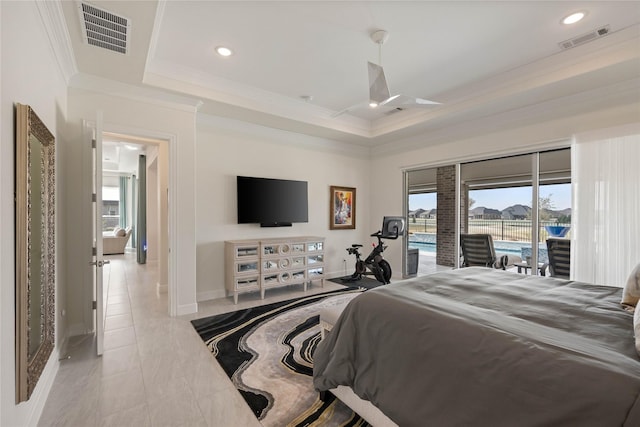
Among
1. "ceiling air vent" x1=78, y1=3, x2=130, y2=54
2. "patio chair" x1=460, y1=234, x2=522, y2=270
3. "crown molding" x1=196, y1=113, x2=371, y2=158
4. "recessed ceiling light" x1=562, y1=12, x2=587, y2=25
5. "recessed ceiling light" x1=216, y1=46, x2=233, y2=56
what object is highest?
"recessed ceiling light" x1=216, y1=46, x2=233, y2=56

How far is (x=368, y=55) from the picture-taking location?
3225 millimetres

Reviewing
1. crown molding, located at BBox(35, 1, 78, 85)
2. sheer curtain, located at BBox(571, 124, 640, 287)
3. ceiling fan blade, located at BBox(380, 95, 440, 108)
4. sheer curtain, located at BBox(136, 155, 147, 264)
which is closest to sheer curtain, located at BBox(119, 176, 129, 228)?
sheer curtain, located at BBox(136, 155, 147, 264)

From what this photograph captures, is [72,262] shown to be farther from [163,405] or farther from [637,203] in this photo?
[637,203]

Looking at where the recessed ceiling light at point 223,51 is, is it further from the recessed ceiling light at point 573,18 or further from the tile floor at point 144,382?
the recessed ceiling light at point 573,18

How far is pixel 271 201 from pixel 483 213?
3.50m

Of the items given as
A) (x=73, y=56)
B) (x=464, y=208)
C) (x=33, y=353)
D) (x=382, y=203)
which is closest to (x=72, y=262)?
(x=33, y=353)

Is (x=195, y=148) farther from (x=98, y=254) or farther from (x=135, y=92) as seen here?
(x=98, y=254)

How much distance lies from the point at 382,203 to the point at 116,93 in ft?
15.7

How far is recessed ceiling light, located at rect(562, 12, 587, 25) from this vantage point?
8.35 feet

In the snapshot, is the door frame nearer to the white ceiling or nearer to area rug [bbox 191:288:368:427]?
area rug [bbox 191:288:368:427]

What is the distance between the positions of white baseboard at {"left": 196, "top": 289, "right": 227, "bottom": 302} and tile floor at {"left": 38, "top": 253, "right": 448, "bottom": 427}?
575mm

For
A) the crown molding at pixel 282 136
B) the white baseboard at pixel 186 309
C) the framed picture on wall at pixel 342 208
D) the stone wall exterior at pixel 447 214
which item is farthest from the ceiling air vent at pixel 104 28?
the stone wall exterior at pixel 447 214

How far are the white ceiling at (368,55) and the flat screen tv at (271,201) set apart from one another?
41.1 inches

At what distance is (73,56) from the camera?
8.84ft
